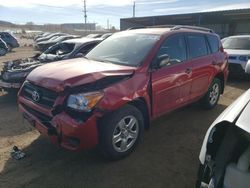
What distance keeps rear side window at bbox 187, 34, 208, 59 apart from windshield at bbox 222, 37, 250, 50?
5713 millimetres

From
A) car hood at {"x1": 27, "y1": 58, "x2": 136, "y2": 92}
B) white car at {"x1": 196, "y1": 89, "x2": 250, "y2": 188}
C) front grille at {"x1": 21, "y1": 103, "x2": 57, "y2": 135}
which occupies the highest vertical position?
car hood at {"x1": 27, "y1": 58, "x2": 136, "y2": 92}

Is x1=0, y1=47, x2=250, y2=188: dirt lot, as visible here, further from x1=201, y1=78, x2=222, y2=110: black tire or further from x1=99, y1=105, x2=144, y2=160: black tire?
x1=201, y1=78, x2=222, y2=110: black tire

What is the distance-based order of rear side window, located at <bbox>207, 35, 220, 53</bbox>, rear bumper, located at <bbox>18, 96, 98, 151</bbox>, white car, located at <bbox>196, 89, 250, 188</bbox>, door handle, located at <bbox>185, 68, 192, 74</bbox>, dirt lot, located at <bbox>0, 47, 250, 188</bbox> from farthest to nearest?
1. rear side window, located at <bbox>207, 35, 220, 53</bbox>
2. door handle, located at <bbox>185, 68, 192, 74</bbox>
3. dirt lot, located at <bbox>0, 47, 250, 188</bbox>
4. rear bumper, located at <bbox>18, 96, 98, 151</bbox>
5. white car, located at <bbox>196, 89, 250, 188</bbox>

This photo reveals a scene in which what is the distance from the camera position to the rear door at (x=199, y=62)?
17.3 feet

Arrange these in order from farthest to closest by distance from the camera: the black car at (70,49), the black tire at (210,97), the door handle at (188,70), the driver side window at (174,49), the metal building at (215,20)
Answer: the metal building at (215,20) → the black car at (70,49) → the black tire at (210,97) → the door handle at (188,70) → the driver side window at (174,49)

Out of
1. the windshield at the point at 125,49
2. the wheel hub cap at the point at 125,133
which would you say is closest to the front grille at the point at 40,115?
the wheel hub cap at the point at 125,133

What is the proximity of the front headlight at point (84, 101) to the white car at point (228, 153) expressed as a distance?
60.5 inches

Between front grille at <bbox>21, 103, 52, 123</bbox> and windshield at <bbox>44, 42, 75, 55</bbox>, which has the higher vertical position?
windshield at <bbox>44, 42, 75, 55</bbox>

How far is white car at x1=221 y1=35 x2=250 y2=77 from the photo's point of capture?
989 cm

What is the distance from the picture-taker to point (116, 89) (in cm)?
362

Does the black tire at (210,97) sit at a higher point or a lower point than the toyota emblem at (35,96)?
lower

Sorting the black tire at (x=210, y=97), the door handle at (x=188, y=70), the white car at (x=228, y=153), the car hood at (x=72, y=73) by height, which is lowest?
the black tire at (x=210, y=97)

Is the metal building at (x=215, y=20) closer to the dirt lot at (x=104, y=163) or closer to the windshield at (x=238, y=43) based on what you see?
the windshield at (x=238, y=43)

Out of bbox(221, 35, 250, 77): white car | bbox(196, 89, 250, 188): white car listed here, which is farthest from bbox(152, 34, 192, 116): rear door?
bbox(221, 35, 250, 77): white car
